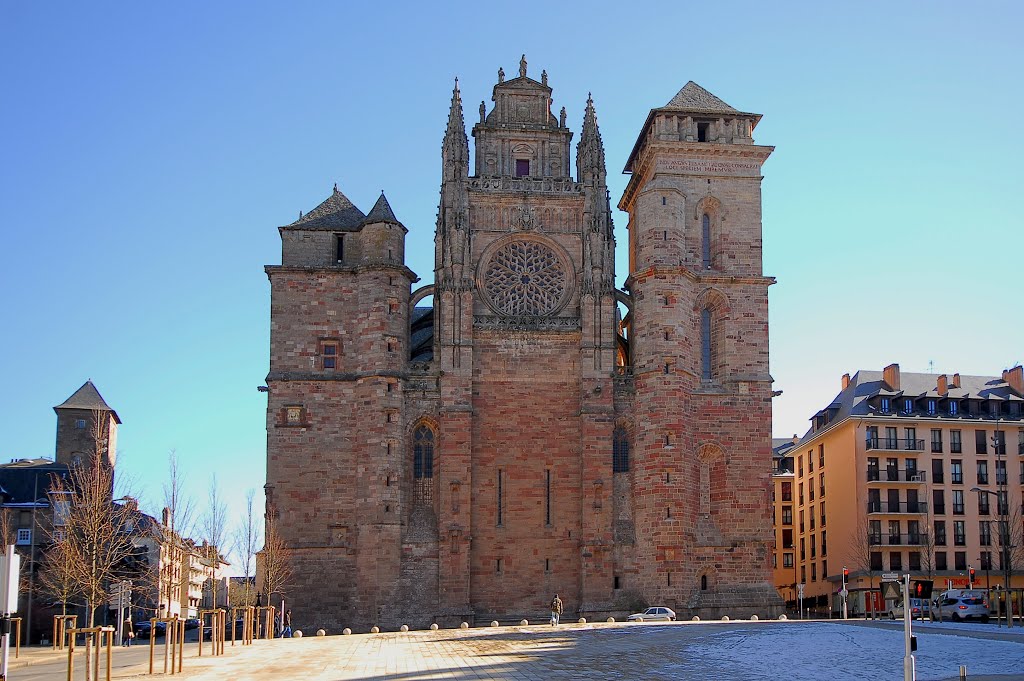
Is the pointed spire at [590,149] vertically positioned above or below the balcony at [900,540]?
above

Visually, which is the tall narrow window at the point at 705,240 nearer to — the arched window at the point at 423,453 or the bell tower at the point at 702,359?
the bell tower at the point at 702,359

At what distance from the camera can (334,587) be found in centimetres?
5153

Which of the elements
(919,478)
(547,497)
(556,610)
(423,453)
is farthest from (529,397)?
(919,478)

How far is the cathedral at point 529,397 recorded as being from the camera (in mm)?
51719

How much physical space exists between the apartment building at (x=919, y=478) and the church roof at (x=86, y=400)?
4693 cm

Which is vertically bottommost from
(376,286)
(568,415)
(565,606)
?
(565,606)

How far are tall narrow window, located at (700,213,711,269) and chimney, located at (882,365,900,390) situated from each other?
66.1ft

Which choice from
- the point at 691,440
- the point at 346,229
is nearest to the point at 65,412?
the point at 346,229

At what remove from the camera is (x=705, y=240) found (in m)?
57.6

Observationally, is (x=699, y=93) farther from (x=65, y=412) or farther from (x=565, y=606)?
(x=65, y=412)

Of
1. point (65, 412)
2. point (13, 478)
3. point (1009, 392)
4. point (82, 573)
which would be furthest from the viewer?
point (65, 412)

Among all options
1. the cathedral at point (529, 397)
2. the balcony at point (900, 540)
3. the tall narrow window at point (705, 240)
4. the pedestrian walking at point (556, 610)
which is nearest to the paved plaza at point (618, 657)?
the pedestrian walking at point (556, 610)

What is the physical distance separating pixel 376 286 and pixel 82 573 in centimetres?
2680

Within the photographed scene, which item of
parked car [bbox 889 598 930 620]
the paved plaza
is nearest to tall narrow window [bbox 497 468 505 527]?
the paved plaza
